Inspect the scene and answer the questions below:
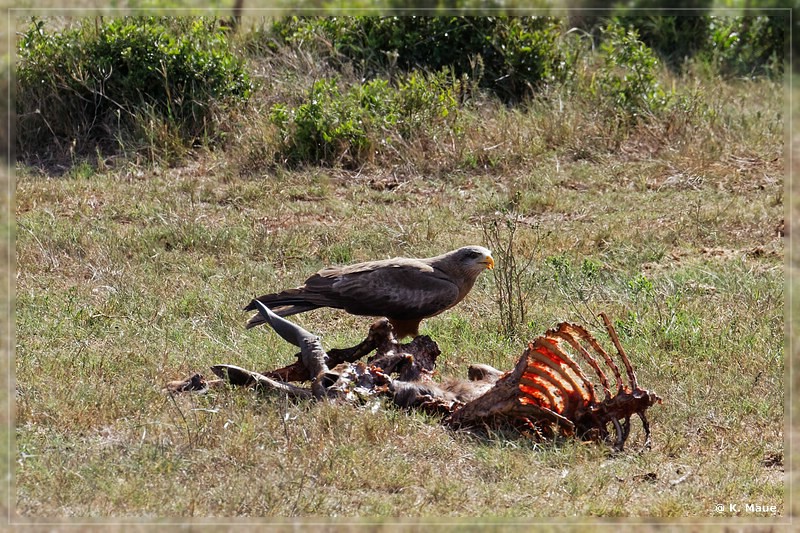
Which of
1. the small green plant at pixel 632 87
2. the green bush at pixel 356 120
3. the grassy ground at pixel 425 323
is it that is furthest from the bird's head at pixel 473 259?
the small green plant at pixel 632 87

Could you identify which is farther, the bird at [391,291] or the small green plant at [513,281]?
the small green plant at [513,281]

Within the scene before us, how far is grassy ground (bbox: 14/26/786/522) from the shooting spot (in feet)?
17.5

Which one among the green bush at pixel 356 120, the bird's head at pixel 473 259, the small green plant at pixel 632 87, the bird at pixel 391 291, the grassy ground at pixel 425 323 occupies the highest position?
the small green plant at pixel 632 87

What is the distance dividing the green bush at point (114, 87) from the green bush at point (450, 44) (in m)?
1.43

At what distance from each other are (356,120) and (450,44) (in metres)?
2.03

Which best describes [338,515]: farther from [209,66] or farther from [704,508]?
[209,66]

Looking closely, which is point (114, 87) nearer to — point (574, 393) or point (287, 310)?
point (287, 310)

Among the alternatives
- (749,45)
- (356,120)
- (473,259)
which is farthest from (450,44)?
(473,259)

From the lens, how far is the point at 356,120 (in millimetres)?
11266

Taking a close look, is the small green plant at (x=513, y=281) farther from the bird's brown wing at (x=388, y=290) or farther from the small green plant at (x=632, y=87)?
the small green plant at (x=632, y=87)

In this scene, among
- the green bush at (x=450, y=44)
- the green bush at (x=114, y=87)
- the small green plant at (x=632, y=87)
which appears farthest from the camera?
the green bush at (x=450, y=44)

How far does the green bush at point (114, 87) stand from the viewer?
37.7 feet

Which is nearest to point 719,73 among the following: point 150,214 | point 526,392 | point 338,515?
point 150,214

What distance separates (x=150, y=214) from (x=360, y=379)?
4.61m
